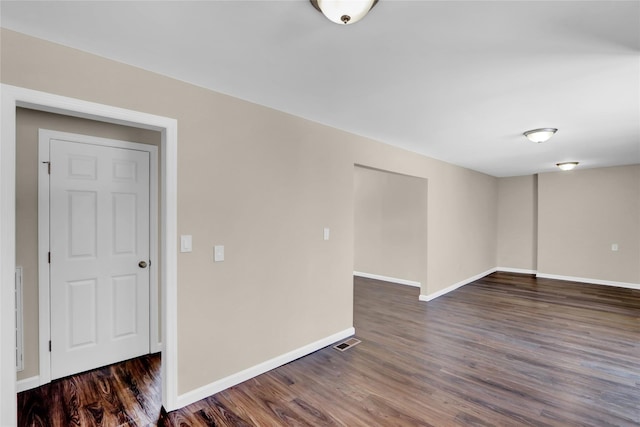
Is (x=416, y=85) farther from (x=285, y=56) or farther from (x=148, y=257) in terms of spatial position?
(x=148, y=257)

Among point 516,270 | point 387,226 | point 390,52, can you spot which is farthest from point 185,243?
point 516,270

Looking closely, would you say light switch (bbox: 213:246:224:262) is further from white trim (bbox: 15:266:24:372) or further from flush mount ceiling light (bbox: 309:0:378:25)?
flush mount ceiling light (bbox: 309:0:378:25)

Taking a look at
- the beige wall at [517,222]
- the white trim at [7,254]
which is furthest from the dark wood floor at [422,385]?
the beige wall at [517,222]

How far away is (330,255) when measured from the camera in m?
3.41

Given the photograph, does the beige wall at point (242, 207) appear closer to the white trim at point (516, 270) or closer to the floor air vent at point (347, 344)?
the floor air vent at point (347, 344)

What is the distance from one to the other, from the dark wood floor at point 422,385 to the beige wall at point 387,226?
6.84 ft

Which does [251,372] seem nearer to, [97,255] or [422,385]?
[422,385]

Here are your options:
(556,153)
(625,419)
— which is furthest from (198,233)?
(556,153)

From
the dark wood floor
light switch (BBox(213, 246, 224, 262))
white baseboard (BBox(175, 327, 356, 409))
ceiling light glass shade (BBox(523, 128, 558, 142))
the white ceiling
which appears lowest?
the dark wood floor

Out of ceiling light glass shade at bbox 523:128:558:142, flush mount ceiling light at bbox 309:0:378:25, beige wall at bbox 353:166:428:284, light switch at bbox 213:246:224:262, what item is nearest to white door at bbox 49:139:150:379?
light switch at bbox 213:246:224:262

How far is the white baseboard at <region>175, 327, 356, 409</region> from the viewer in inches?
91.8

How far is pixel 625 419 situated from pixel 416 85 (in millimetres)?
2785

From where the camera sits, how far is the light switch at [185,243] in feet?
7.50

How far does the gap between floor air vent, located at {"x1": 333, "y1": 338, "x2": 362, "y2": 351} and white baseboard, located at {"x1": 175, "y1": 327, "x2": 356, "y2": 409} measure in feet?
0.25
